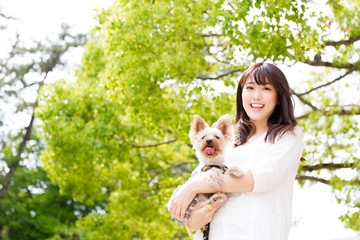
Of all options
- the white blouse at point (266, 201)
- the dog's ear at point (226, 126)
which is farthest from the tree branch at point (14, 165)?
the white blouse at point (266, 201)

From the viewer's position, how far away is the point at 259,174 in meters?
2.59

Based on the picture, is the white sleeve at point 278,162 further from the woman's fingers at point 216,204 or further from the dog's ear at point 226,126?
the dog's ear at point 226,126

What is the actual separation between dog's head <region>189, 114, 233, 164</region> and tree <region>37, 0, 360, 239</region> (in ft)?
14.2

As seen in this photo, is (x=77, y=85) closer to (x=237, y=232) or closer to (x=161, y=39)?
(x=161, y=39)

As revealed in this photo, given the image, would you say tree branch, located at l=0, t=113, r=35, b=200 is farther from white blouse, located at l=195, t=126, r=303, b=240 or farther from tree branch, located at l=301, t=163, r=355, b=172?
white blouse, located at l=195, t=126, r=303, b=240

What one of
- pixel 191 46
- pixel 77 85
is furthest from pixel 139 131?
pixel 191 46

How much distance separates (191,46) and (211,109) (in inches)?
53.1

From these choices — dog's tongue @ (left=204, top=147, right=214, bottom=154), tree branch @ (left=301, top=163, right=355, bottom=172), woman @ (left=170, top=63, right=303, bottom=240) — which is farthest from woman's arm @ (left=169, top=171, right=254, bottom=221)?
tree branch @ (left=301, top=163, right=355, bottom=172)

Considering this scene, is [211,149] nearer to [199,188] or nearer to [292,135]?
[199,188]

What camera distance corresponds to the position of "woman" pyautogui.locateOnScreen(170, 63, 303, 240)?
2592 mm

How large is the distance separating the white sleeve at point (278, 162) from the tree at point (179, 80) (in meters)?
4.69

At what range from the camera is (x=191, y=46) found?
922cm

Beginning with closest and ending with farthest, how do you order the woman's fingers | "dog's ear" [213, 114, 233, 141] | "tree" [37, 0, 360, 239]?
the woman's fingers → "dog's ear" [213, 114, 233, 141] → "tree" [37, 0, 360, 239]

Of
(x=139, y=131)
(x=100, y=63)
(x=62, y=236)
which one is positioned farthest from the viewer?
(x=62, y=236)
